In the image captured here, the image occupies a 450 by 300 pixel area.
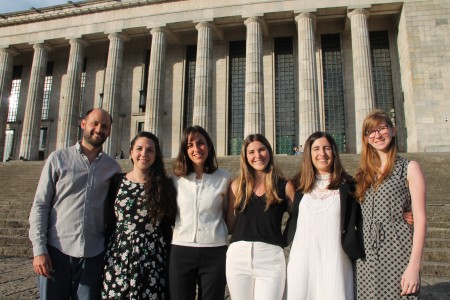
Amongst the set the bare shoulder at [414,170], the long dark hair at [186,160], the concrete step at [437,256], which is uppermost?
the long dark hair at [186,160]

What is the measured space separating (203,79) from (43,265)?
20.8 m

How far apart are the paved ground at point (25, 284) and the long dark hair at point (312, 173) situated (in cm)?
290

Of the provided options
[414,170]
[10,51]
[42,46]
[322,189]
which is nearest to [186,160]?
[322,189]

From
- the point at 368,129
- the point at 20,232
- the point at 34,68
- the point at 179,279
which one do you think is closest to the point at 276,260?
the point at 179,279

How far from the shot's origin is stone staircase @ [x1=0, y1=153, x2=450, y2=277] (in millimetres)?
7223

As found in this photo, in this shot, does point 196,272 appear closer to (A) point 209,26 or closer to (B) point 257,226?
(B) point 257,226

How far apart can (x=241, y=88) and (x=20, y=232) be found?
63.6ft

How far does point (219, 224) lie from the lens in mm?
3496

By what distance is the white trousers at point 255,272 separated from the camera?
10.4 ft

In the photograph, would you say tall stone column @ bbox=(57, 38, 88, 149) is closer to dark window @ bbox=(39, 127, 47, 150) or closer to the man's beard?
dark window @ bbox=(39, 127, 47, 150)

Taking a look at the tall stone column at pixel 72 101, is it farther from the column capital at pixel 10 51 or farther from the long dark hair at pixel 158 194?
the long dark hair at pixel 158 194

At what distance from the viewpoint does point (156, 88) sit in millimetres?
23891

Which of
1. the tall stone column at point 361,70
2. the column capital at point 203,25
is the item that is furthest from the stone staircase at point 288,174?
the column capital at point 203,25

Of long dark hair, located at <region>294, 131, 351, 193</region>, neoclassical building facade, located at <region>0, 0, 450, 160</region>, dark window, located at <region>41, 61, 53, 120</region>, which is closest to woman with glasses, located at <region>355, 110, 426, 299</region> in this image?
long dark hair, located at <region>294, 131, 351, 193</region>
